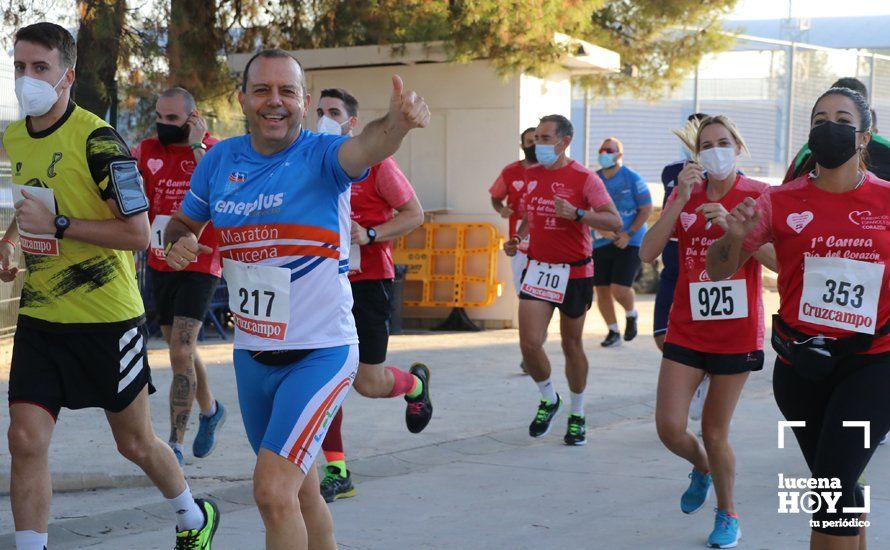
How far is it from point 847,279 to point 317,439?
1.95 metres

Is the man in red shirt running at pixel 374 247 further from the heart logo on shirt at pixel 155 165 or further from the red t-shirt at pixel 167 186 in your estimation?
the heart logo on shirt at pixel 155 165

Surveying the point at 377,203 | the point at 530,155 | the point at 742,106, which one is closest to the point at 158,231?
the point at 377,203

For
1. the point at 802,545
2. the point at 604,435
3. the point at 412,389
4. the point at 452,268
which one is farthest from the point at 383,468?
the point at 452,268

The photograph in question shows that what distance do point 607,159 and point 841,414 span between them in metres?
9.16

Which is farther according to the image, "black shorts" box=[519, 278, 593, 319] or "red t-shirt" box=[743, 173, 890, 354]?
"black shorts" box=[519, 278, 593, 319]

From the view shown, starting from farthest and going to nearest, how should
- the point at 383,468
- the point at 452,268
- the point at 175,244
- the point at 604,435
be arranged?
the point at 452,268 → the point at 604,435 → the point at 383,468 → the point at 175,244

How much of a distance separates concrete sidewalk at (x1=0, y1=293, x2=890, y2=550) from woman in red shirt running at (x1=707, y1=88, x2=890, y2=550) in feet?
4.81

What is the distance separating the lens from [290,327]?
4.39 m

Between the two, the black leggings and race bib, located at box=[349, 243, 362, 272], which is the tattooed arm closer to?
the black leggings

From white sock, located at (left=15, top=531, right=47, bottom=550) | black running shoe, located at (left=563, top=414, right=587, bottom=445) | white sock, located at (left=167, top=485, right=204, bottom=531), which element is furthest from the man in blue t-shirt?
white sock, located at (left=15, top=531, right=47, bottom=550)

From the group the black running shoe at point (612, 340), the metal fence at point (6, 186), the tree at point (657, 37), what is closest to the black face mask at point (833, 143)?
the metal fence at point (6, 186)

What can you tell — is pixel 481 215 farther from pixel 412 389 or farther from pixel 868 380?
pixel 868 380

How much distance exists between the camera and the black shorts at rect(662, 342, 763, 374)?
5.90m

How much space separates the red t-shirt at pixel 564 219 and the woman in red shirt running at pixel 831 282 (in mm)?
3748
